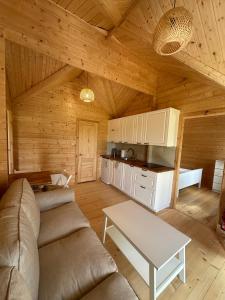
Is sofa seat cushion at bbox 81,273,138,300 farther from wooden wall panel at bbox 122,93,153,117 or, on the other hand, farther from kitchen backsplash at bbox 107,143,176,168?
wooden wall panel at bbox 122,93,153,117

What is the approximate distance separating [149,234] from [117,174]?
8.00 ft

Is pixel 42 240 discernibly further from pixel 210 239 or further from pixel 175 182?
pixel 175 182

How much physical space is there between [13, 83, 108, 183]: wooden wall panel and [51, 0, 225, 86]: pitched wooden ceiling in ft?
7.30

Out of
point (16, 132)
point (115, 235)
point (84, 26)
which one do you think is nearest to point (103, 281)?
point (115, 235)

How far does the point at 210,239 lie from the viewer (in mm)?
2105

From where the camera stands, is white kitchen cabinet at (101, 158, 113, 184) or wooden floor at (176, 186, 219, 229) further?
white kitchen cabinet at (101, 158, 113, 184)

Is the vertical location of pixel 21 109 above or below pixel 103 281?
above

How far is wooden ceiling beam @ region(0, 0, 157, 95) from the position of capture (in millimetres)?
1642

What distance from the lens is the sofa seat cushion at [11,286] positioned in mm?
546

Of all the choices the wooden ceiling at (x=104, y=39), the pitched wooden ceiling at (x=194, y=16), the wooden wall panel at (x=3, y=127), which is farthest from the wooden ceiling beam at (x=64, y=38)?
the wooden wall panel at (x=3, y=127)

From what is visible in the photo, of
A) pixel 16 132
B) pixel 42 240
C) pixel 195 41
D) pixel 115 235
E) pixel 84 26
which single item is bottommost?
pixel 115 235

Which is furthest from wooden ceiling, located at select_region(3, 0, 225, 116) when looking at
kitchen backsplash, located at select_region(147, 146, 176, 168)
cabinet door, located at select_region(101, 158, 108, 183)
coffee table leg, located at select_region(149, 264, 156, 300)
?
cabinet door, located at select_region(101, 158, 108, 183)

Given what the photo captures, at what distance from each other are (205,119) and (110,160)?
336cm

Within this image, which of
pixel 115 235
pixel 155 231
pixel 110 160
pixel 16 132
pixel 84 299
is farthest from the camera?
pixel 110 160
